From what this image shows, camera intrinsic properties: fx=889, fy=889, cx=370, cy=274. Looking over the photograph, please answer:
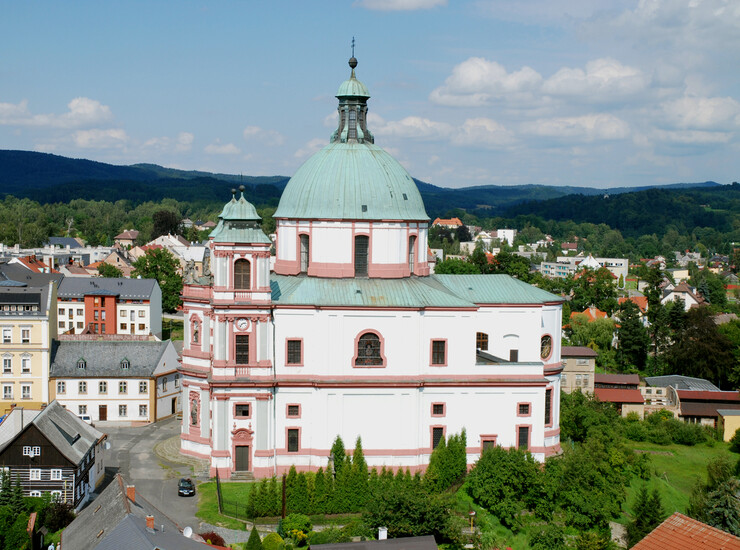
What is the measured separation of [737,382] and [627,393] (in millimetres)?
12328

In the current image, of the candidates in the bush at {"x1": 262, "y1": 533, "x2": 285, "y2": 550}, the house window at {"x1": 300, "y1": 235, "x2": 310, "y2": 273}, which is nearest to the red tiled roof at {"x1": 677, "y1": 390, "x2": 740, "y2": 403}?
the house window at {"x1": 300, "y1": 235, "x2": 310, "y2": 273}

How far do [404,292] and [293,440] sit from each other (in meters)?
10.1

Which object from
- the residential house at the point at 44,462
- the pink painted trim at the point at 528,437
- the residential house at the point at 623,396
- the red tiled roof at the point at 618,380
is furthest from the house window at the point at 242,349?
the red tiled roof at the point at 618,380

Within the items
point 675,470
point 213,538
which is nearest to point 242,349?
point 213,538

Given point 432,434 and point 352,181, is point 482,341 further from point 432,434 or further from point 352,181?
point 352,181

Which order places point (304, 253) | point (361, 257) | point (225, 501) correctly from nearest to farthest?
point (225, 501), point (361, 257), point (304, 253)

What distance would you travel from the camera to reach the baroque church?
4684 centimetres

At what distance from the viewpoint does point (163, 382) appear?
200ft

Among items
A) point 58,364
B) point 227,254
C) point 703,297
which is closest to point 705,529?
point 227,254

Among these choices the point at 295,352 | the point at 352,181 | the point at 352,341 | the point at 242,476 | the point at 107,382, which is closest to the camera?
the point at 242,476

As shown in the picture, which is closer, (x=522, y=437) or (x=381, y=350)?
(x=381, y=350)

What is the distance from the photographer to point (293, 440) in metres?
47.6

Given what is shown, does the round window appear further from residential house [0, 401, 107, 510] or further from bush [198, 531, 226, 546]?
residential house [0, 401, 107, 510]

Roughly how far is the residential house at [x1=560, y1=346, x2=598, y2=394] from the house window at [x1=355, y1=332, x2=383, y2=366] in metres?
24.7
